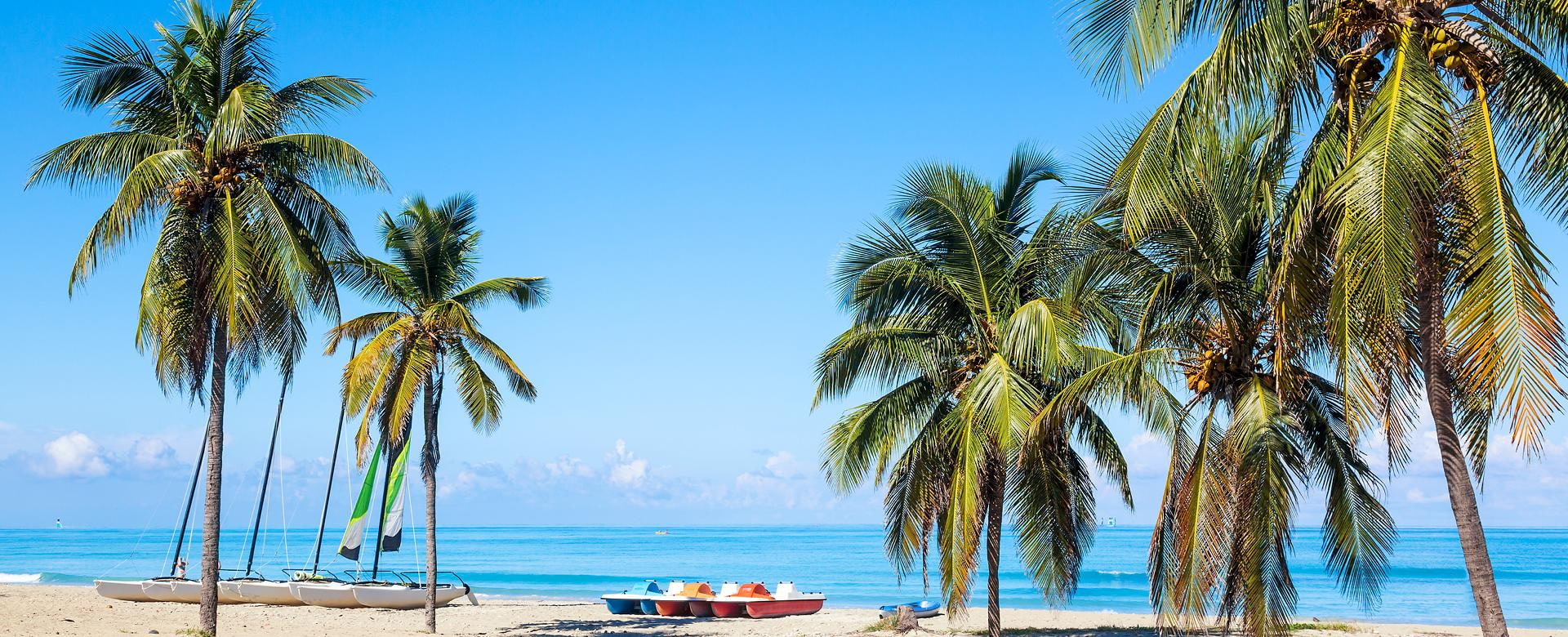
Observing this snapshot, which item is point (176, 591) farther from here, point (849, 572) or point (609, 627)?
point (849, 572)

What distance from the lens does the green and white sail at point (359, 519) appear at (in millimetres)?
24906

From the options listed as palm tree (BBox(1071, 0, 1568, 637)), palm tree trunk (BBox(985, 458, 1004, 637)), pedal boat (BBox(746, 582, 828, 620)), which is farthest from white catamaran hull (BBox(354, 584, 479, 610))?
palm tree (BBox(1071, 0, 1568, 637))

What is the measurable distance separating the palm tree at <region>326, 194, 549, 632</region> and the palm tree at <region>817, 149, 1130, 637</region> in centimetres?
688

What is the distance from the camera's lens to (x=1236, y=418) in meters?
10.1

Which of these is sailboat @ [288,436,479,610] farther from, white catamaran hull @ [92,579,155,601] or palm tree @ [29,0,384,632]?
palm tree @ [29,0,384,632]

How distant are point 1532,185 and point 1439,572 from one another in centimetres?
5660

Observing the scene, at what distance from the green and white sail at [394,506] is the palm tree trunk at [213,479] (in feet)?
27.6

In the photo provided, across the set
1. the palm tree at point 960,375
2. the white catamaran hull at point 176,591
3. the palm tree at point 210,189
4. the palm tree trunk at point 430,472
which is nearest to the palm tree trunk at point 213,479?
the palm tree at point 210,189

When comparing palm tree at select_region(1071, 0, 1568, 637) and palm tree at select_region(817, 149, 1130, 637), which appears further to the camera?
palm tree at select_region(817, 149, 1130, 637)

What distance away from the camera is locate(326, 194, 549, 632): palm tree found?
18.8 meters

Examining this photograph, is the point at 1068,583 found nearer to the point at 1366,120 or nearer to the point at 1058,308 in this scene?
the point at 1058,308

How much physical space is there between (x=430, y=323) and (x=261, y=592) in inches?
415

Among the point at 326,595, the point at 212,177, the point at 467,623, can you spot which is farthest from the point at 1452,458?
the point at 326,595

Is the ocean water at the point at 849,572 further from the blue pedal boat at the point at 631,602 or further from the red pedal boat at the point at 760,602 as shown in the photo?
the blue pedal boat at the point at 631,602
